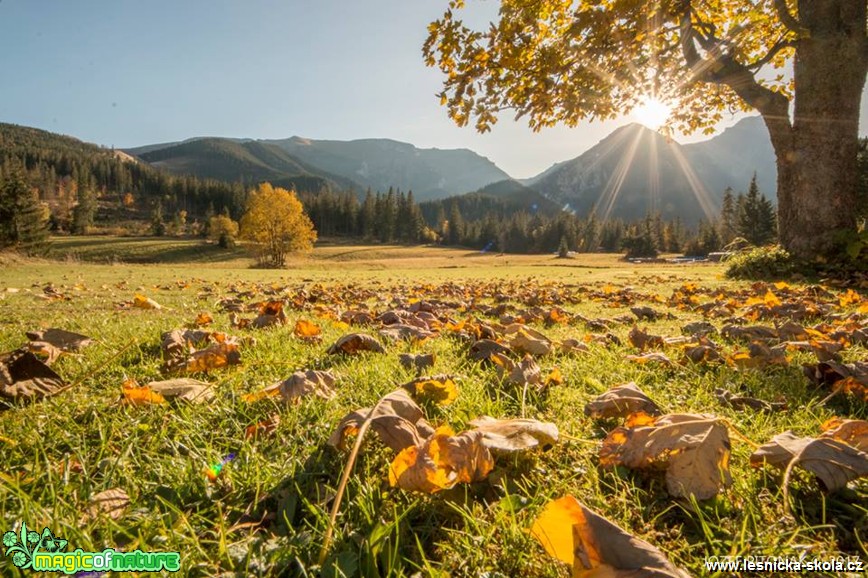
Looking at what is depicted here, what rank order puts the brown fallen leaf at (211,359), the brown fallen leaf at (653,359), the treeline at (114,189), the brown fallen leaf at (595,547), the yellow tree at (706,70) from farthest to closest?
the treeline at (114,189) < the yellow tree at (706,70) < the brown fallen leaf at (653,359) < the brown fallen leaf at (211,359) < the brown fallen leaf at (595,547)

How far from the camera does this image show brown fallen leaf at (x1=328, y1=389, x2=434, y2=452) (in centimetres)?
115

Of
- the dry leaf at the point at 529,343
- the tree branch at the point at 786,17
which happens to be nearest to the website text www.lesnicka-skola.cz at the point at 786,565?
the dry leaf at the point at 529,343

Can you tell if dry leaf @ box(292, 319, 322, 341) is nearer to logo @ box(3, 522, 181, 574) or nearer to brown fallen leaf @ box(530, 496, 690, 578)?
logo @ box(3, 522, 181, 574)

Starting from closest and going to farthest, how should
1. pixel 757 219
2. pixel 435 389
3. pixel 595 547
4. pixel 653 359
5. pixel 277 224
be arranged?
pixel 595 547 < pixel 435 389 < pixel 653 359 < pixel 277 224 < pixel 757 219

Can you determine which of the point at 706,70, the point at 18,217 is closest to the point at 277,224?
the point at 18,217

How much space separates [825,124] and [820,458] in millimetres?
9828

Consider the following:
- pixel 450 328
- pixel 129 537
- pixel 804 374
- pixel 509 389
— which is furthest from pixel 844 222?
pixel 129 537

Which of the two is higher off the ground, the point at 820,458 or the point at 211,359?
the point at 820,458

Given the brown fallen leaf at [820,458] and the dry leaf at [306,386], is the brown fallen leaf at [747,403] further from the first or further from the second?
the dry leaf at [306,386]

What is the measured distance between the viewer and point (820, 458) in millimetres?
1026

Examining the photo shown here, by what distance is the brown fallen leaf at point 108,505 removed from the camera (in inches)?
37.9

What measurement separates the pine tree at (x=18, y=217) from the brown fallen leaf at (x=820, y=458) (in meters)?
64.6

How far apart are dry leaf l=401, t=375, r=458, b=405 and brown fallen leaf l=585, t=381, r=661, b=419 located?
0.51m

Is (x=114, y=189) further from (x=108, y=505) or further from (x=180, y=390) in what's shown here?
(x=108, y=505)
